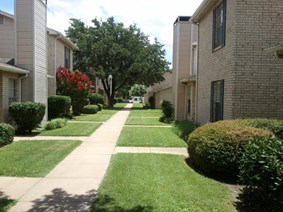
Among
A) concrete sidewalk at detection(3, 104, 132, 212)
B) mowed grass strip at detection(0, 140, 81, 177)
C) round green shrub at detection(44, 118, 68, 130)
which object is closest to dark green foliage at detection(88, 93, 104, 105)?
round green shrub at detection(44, 118, 68, 130)

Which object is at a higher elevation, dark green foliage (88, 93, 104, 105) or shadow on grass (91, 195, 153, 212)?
dark green foliage (88, 93, 104, 105)

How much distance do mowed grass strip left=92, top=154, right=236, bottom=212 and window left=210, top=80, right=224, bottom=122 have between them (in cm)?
377

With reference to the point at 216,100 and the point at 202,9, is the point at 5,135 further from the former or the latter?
the point at 202,9

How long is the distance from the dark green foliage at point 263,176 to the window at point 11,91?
12402 mm

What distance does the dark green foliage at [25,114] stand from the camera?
48.3ft

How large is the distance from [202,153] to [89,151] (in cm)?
439

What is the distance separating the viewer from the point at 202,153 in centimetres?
812

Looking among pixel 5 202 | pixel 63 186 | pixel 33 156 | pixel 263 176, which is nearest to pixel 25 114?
pixel 33 156

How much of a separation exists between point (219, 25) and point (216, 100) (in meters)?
2.78

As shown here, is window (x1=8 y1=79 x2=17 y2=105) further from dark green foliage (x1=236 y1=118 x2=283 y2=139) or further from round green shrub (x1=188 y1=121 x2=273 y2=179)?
dark green foliage (x1=236 y1=118 x2=283 y2=139)

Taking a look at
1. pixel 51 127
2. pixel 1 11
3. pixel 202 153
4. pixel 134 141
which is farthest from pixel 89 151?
pixel 1 11

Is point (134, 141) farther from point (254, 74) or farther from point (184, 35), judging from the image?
point (184, 35)

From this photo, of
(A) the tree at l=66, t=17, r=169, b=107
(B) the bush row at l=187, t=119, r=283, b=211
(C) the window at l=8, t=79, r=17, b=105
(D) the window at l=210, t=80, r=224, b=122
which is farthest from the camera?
(A) the tree at l=66, t=17, r=169, b=107

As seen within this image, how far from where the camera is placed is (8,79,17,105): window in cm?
1565
